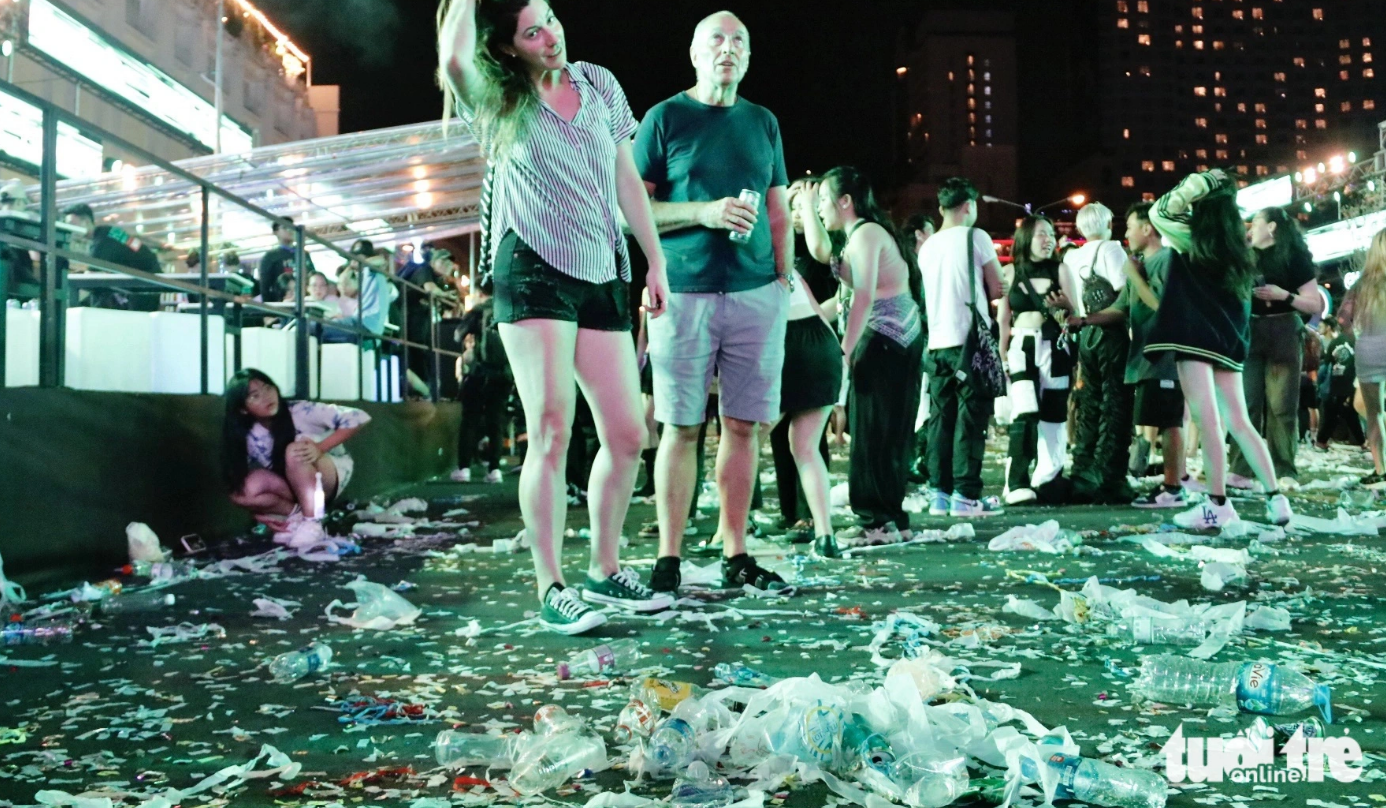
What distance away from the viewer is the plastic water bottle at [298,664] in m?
3.07

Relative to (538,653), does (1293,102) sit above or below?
above

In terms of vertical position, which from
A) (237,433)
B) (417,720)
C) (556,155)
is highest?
(556,155)

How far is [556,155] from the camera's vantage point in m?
3.88

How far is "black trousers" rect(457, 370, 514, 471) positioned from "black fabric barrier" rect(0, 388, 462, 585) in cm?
457

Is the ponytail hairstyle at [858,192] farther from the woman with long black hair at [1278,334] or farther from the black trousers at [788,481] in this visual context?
the woman with long black hair at [1278,334]

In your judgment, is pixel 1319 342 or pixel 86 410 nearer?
pixel 86 410

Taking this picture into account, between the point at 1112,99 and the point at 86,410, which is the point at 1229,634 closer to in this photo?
the point at 86,410

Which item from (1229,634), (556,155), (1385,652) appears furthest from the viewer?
(556,155)

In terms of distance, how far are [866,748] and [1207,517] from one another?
448cm

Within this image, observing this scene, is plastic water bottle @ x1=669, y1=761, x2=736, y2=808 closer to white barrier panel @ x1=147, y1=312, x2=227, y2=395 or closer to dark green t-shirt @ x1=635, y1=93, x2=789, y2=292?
dark green t-shirt @ x1=635, y1=93, x2=789, y2=292

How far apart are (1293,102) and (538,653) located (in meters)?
175

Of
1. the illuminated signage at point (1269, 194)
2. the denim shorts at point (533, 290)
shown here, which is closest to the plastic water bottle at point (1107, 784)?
the denim shorts at point (533, 290)

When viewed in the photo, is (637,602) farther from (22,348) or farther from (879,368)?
(22,348)

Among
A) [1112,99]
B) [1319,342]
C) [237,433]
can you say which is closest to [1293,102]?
[1112,99]
